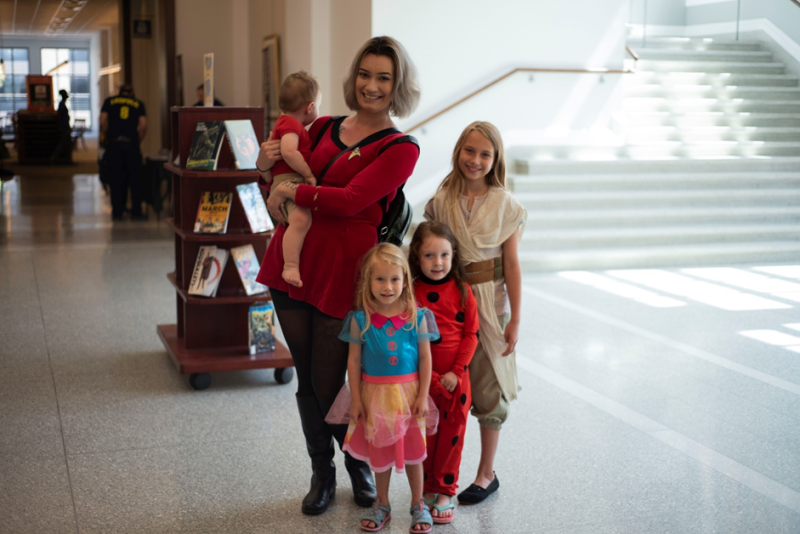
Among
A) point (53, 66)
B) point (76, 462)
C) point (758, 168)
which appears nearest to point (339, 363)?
point (76, 462)

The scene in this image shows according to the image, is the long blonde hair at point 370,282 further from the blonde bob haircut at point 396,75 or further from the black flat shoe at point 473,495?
the black flat shoe at point 473,495

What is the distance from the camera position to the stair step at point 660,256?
727 cm

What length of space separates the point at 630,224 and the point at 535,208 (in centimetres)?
94

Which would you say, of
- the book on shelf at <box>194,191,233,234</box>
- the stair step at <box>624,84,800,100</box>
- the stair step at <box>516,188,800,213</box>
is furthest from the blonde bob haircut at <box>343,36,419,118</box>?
the stair step at <box>624,84,800,100</box>

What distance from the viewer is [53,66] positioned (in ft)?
116

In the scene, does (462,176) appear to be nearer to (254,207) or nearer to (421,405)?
(421,405)

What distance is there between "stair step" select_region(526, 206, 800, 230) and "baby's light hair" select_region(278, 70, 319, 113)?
502 centimetres

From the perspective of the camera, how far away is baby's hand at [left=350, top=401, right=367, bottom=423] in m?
2.62

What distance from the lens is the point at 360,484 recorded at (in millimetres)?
2916

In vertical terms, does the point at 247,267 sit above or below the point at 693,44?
below

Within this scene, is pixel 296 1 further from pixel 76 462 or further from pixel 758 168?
pixel 76 462

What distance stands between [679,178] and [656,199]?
481mm

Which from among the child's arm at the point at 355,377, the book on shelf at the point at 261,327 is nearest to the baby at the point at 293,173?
the child's arm at the point at 355,377

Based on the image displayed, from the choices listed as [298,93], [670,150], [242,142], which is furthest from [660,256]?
[298,93]
